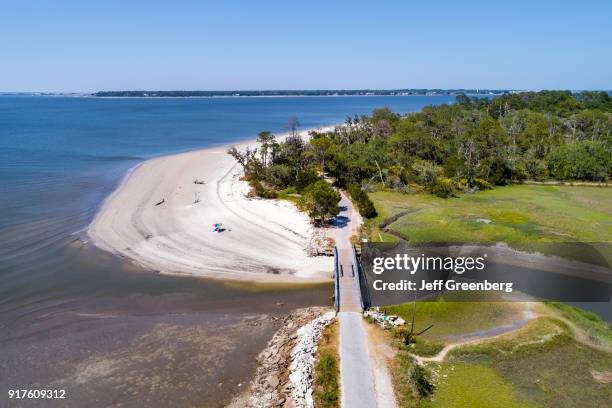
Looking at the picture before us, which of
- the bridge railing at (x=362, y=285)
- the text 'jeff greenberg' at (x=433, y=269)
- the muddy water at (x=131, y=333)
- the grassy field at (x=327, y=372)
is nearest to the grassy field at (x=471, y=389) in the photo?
the grassy field at (x=327, y=372)

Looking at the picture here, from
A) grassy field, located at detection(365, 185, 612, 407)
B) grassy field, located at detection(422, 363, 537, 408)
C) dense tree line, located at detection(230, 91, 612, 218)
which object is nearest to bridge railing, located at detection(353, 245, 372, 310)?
grassy field, located at detection(365, 185, 612, 407)

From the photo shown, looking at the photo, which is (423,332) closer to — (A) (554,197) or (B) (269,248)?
(B) (269,248)

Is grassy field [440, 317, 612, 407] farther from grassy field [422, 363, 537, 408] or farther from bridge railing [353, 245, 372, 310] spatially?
bridge railing [353, 245, 372, 310]

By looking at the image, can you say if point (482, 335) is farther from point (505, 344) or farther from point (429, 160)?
point (429, 160)

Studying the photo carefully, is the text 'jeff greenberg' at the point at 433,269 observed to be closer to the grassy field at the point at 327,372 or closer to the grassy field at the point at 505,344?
the grassy field at the point at 505,344

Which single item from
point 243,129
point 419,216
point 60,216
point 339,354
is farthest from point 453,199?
point 243,129

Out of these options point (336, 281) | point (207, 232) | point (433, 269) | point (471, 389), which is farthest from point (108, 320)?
point (433, 269)
